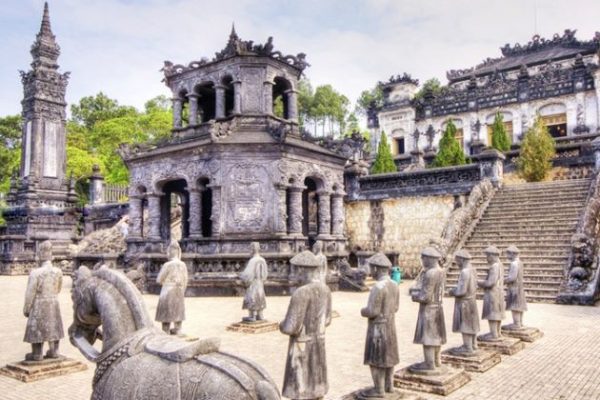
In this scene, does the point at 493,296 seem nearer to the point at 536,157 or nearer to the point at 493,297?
the point at 493,297

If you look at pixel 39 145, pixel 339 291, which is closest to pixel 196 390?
pixel 339 291

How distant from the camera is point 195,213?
17531mm

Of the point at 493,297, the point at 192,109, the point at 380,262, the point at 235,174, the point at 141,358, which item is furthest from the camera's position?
the point at 192,109

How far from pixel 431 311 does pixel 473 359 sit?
135 centimetres

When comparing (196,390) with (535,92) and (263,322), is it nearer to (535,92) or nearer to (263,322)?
(263,322)

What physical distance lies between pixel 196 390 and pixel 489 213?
A: 17088 millimetres

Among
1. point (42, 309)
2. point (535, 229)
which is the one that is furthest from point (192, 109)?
point (42, 309)

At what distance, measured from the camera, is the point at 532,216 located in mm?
17547

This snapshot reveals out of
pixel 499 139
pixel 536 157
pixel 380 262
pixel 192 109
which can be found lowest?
pixel 380 262

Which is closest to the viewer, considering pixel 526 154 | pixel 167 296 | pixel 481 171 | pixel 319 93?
pixel 167 296

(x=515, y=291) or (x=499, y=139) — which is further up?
(x=499, y=139)

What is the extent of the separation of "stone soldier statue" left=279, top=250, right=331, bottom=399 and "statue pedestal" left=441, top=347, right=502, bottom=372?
3250 millimetres

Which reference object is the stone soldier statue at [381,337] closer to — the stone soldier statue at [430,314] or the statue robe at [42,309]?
the stone soldier statue at [430,314]

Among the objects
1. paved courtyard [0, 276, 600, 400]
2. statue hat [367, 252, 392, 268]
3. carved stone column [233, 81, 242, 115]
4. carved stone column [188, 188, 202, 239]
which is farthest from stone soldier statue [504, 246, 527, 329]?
carved stone column [233, 81, 242, 115]
